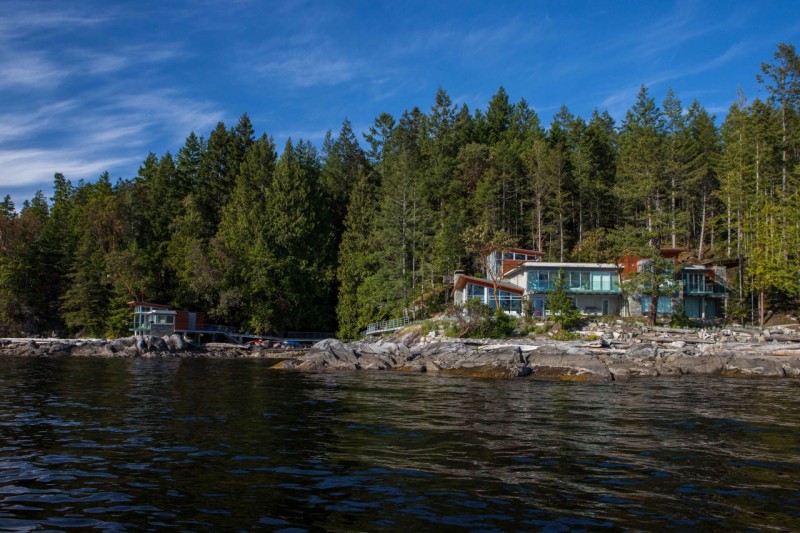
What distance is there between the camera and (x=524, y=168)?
220 ft

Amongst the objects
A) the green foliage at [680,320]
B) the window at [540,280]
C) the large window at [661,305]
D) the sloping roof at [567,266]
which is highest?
the sloping roof at [567,266]

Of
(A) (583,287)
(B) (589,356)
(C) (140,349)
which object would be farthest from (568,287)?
(C) (140,349)

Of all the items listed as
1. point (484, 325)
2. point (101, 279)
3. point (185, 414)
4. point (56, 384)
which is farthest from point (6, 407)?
point (101, 279)

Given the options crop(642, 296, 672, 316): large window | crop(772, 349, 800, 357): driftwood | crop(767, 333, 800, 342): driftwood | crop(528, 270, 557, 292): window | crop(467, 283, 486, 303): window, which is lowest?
crop(772, 349, 800, 357): driftwood

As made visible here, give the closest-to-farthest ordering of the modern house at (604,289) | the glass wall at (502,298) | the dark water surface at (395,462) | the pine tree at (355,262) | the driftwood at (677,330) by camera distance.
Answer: the dark water surface at (395,462)
the driftwood at (677,330)
the modern house at (604,289)
the glass wall at (502,298)
the pine tree at (355,262)

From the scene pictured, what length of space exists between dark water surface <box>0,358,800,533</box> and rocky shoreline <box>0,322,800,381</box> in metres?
9.10

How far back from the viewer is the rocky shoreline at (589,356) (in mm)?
28844

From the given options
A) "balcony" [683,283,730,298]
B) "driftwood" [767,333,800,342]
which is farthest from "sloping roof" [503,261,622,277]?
"driftwood" [767,333,800,342]

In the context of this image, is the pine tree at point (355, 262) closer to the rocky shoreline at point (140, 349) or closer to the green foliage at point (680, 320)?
the rocky shoreline at point (140, 349)

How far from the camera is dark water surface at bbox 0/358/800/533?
730 centimetres

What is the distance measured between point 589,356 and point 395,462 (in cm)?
2198

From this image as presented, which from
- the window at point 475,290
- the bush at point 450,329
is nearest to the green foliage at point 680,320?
the window at point 475,290

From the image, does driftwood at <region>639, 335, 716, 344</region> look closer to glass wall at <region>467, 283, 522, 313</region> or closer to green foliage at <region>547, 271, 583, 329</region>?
green foliage at <region>547, 271, 583, 329</region>

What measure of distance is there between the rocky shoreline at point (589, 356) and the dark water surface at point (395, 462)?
9096 mm
